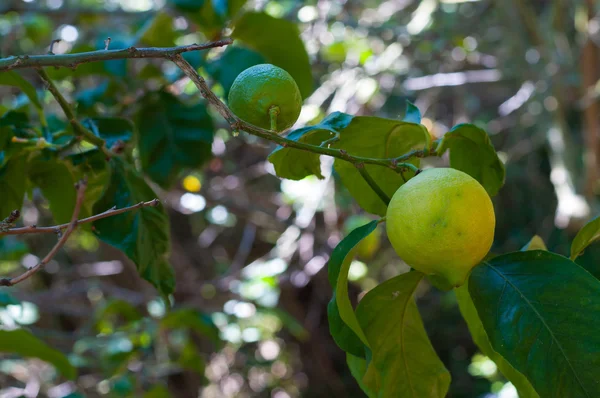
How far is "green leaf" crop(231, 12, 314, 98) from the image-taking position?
5.38 feet

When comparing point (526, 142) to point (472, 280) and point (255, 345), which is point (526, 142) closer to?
point (255, 345)

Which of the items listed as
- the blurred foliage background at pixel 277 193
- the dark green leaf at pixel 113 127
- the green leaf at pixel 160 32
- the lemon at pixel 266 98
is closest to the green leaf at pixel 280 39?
the blurred foliage background at pixel 277 193

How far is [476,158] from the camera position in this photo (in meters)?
0.94

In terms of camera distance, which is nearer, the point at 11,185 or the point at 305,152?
the point at 305,152

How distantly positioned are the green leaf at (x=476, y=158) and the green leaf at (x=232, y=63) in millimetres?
727

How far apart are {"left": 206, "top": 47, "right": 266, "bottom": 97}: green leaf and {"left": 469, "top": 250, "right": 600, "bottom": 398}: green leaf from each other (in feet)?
3.16

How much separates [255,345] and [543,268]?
297 centimetres

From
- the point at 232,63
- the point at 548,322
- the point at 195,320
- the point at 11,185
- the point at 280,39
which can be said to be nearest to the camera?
the point at 548,322

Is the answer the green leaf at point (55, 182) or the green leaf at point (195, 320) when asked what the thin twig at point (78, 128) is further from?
the green leaf at point (195, 320)

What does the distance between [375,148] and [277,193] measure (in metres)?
2.57

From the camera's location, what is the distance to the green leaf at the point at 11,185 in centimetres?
104

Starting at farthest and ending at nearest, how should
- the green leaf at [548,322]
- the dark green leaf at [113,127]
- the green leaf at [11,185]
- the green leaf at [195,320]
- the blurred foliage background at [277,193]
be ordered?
the blurred foliage background at [277,193] → the green leaf at [195,320] → the dark green leaf at [113,127] → the green leaf at [11,185] → the green leaf at [548,322]

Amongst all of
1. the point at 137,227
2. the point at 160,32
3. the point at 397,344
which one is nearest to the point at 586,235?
the point at 397,344

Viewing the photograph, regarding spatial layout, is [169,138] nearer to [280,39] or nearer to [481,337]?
[280,39]
